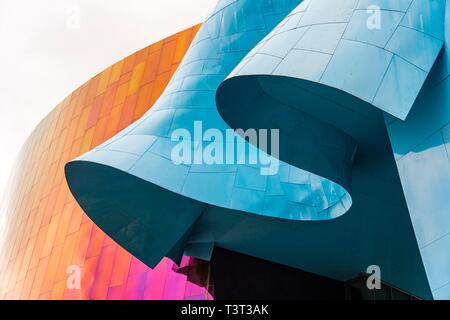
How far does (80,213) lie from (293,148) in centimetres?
1146

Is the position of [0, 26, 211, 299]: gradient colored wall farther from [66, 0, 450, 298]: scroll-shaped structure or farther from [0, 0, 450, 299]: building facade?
[66, 0, 450, 298]: scroll-shaped structure

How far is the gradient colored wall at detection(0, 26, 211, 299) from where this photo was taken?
19.3 metres

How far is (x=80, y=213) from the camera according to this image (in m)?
22.3

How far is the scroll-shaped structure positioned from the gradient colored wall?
285 centimetres

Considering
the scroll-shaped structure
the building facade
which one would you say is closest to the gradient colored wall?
the building facade

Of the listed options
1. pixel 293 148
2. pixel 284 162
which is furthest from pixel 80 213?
pixel 293 148

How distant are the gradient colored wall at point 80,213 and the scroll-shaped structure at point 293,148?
9.36ft

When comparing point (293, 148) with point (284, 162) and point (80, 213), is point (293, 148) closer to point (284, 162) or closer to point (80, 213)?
point (284, 162)

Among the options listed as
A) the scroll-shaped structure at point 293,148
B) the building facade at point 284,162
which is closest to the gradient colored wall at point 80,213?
the building facade at point 284,162

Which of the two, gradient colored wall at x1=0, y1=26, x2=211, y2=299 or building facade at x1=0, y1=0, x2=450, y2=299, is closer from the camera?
building facade at x1=0, y1=0, x2=450, y2=299

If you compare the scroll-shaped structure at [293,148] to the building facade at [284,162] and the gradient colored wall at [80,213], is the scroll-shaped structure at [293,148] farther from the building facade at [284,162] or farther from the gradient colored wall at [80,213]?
the gradient colored wall at [80,213]
